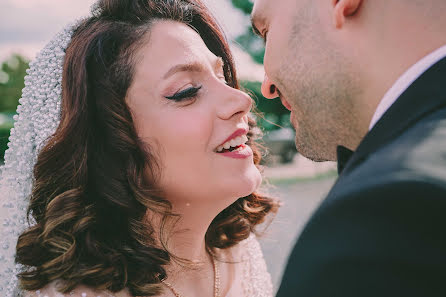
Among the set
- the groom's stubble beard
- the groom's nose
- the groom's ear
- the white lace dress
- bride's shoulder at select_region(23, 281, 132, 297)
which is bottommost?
the white lace dress

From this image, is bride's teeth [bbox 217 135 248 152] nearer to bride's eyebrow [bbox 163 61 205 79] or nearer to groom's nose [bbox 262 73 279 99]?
groom's nose [bbox 262 73 279 99]

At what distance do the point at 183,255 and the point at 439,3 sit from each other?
1.84m

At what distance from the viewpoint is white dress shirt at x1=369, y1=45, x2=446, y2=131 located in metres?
1.28

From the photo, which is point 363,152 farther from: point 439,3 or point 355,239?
point 439,3

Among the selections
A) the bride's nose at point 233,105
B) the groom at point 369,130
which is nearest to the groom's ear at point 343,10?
the groom at point 369,130

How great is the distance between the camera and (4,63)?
1347 inches

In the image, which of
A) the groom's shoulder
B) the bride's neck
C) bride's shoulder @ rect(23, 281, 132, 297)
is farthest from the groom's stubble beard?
bride's shoulder @ rect(23, 281, 132, 297)

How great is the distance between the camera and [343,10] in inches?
60.0

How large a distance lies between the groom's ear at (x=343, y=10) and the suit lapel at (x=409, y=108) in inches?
15.8

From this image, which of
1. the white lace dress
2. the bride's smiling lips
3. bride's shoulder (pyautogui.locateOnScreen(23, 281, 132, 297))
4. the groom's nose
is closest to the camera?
bride's shoulder (pyautogui.locateOnScreen(23, 281, 132, 297))

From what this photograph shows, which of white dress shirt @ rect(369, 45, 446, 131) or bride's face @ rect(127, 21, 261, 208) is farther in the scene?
bride's face @ rect(127, 21, 261, 208)

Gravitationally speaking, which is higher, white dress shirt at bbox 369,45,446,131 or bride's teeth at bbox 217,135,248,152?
white dress shirt at bbox 369,45,446,131

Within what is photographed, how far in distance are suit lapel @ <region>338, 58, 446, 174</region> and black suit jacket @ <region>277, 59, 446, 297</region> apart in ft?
0.14

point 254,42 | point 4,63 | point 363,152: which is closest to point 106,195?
point 363,152
